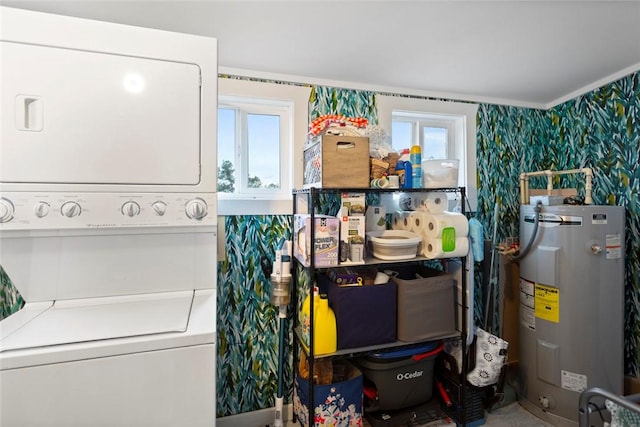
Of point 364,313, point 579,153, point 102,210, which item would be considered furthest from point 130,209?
point 579,153

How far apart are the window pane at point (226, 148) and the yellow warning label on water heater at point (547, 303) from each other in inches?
84.9

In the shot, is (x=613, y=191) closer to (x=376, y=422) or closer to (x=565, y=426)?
(x=565, y=426)

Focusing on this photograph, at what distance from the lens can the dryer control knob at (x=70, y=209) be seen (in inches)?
Result: 36.9

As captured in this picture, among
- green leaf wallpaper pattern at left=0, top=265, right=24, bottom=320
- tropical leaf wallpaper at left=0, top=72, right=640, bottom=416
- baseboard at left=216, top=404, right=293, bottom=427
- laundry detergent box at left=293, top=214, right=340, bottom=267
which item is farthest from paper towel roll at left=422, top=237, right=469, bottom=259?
green leaf wallpaper pattern at left=0, top=265, right=24, bottom=320

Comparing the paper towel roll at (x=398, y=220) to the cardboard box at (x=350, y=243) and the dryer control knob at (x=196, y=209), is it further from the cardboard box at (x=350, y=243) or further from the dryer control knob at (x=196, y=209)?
the dryer control knob at (x=196, y=209)

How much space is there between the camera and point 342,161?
154 centimetres

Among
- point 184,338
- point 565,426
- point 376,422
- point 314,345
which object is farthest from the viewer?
point 565,426

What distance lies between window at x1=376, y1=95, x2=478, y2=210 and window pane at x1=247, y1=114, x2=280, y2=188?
2.49ft

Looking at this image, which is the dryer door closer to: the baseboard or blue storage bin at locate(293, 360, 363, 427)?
blue storage bin at locate(293, 360, 363, 427)

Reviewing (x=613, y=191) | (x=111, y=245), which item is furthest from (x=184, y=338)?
(x=613, y=191)

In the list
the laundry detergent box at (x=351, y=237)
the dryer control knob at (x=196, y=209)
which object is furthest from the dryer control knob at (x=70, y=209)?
the laundry detergent box at (x=351, y=237)

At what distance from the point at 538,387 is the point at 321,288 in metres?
1.62

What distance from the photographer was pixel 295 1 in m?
1.28

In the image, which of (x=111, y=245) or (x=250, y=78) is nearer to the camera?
(x=111, y=245)
